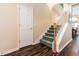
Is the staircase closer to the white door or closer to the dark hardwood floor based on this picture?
the dark hardwood floor

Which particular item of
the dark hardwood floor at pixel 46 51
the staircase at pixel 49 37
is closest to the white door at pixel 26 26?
the dark hardwood floor at pixel 46 51

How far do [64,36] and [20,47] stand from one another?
3.09 feet

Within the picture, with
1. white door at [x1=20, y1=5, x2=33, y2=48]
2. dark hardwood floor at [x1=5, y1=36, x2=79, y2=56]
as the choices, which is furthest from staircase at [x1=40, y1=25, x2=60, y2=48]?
white door at [x1=20, y1=5, x2=33, y2=48]

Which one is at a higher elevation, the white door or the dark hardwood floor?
the white door

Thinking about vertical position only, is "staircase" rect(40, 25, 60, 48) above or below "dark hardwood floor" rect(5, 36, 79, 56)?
above

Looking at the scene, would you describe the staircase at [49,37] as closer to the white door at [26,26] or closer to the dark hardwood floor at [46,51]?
the dark hardwood floor at [46,51]

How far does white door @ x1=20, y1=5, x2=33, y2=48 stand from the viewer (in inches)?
86.7

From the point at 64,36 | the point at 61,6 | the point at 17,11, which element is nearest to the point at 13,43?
the point at 17,11

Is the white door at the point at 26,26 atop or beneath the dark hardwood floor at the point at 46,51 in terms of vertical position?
atop

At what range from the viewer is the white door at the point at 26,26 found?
2.20m

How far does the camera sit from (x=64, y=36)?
223 centimetres

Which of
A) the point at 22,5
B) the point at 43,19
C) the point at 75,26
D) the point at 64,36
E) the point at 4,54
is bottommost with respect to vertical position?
the point at 4,54

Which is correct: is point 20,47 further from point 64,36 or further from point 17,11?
point 64,36

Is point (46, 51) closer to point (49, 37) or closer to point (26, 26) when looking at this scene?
point (49, 37)
